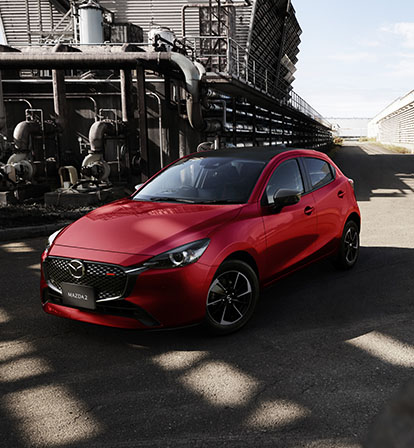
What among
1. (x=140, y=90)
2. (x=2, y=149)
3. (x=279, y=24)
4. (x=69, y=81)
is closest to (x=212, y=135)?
(x=140, y=90)

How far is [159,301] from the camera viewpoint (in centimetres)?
379

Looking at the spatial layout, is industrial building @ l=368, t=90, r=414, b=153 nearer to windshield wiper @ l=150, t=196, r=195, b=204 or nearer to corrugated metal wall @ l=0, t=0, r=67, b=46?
corrugated metal wall @ l=0, t=0, r=67, b=46

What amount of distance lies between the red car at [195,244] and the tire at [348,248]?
0.46m

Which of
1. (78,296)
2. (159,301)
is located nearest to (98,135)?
(78,296)

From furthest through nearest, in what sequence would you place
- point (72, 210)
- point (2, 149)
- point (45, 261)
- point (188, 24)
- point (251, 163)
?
point (188, 24) < point (2, 149) < point (72, 210) < point (251, 163) < point (45, 261)

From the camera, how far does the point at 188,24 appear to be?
2806 centimetres

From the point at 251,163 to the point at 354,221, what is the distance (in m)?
1.94

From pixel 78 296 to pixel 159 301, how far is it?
69 cm

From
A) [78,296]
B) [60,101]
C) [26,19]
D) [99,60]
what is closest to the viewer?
[78,296]

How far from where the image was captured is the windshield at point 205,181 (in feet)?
15.8

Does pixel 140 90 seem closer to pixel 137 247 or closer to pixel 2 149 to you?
pixel 2 149

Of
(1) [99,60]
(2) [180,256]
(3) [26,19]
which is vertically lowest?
(2) [180,256]

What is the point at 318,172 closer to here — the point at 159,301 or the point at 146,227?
the point at 146,227

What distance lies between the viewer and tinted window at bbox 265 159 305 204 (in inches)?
193
